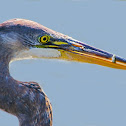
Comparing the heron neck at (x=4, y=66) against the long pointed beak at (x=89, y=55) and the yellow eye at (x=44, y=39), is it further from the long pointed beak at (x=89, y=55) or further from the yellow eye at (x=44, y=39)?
the long pointed beak at (x=89, y=55)

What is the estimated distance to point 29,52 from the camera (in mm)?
2672

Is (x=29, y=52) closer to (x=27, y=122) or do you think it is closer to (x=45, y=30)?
(x=45, y=30)

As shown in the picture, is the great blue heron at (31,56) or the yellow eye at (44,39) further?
the yellow eye at (44,39)

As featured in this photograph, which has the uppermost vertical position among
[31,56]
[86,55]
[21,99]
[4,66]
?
→ [86,55]

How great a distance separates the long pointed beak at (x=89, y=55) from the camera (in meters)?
2.73

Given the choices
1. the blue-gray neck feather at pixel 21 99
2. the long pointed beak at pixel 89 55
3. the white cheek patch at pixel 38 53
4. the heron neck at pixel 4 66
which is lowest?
the blue-gray neck feather at pixel 21 99

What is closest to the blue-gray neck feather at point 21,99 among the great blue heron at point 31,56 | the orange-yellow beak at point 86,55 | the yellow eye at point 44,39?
the great blue heron at point 31,56

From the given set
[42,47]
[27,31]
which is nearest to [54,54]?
[42,47]

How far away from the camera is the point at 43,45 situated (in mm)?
2688

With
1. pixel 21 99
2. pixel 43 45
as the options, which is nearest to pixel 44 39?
pixel 43 45

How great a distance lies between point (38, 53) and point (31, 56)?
0.21ft

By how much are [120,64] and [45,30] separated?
0.69 meters

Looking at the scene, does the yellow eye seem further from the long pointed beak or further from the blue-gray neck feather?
the blue-gray neck feather

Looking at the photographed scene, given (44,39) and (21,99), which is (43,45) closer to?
(44,39)
